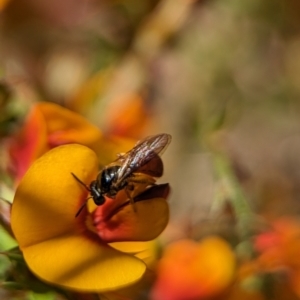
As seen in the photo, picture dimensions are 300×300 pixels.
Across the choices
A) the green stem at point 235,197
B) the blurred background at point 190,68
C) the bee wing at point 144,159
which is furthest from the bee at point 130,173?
the blurred background at point 190,68

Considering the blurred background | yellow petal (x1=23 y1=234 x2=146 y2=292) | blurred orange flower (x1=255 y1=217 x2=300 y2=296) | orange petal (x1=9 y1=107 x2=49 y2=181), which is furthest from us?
the blurred background

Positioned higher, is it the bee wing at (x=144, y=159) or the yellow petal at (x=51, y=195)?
the bee wing at (x=144, y=159)

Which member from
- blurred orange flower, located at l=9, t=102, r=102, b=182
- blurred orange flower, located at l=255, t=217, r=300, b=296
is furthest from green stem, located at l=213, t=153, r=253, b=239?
blurred orange flower, located at l=9, t=102, r=102, b=182

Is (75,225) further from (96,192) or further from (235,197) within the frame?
(235,197)

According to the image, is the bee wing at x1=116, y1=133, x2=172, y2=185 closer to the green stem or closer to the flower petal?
the flower petal

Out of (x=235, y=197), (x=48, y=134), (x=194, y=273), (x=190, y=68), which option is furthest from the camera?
(x=190, y=68)

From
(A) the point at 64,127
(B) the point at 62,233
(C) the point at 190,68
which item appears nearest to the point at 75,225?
(B) the point at 62,233

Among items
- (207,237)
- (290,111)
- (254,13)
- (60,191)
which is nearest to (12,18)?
(254,13)

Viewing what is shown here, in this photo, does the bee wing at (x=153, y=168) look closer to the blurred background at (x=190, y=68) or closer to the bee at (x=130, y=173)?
the bee at (x=130, y=173)
